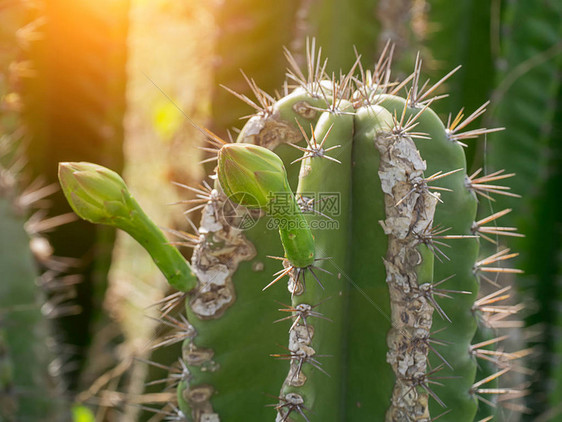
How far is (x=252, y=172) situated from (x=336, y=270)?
27 cm

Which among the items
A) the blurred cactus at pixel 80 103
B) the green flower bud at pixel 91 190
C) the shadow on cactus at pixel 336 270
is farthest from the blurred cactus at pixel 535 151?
the green flower bud at pixel 91 190

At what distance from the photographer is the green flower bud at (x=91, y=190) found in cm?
84

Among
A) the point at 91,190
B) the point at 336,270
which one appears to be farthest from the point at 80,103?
the point at 336,270

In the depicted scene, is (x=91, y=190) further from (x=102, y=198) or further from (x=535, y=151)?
(x=535, y=151)

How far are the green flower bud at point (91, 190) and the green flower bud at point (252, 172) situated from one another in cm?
20

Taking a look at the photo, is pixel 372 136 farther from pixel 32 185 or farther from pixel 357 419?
pixel 32 185

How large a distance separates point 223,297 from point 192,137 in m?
2.20

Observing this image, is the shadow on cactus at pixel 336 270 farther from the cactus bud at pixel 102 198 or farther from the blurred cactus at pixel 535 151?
the blurred cactus at pixel 535 151

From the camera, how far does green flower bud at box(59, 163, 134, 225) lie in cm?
84

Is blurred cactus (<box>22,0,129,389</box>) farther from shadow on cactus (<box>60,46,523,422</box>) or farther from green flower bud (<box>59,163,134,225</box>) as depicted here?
green flower bud (<box>59,163,134,225</box>)

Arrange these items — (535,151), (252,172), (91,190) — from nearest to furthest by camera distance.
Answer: (252,172) → (91,190) → (535,151)

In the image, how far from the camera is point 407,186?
890mm

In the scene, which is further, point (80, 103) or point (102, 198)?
point (80, 103)

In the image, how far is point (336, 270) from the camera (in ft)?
3.06
